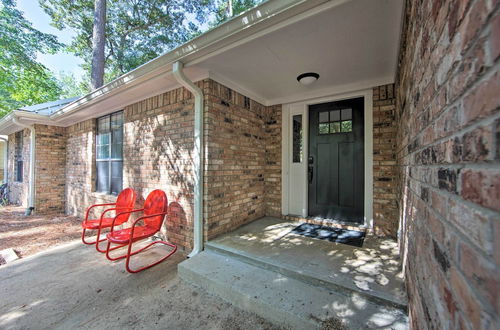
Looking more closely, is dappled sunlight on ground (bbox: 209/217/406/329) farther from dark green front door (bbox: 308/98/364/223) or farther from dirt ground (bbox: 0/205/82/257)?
dirt ground (bbox: 0/205/82/257)

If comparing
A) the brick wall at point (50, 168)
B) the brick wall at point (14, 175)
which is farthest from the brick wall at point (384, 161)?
the brick wall at point (14, 175)

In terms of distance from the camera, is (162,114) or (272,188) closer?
(162,114)

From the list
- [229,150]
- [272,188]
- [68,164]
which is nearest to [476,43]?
[229,150]

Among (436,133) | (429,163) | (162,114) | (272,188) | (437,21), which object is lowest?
(272,188)

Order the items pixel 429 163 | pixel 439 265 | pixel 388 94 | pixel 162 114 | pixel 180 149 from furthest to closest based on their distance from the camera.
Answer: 1. pixel 162 114
2. pixel 180 149
3. pixel 388 94
4. pixel 429 163
5. pixel 439 265

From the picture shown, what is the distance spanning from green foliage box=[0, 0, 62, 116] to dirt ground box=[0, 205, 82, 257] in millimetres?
5565

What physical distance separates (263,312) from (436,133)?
1768 millimetres

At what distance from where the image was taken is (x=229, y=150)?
3.04 metres

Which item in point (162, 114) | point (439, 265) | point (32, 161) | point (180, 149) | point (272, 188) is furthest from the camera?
point (32, 161)

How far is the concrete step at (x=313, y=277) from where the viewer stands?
1.54 metres

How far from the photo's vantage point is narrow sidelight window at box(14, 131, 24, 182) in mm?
6742

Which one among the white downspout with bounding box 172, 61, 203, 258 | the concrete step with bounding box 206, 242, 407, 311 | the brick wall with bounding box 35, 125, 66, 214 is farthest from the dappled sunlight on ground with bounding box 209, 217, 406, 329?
the brick wall with bounding box 35, 125, 66, 214

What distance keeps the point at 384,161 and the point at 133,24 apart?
10.3 metres

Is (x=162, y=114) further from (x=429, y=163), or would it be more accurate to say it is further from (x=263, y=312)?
(x=429, y=163)
